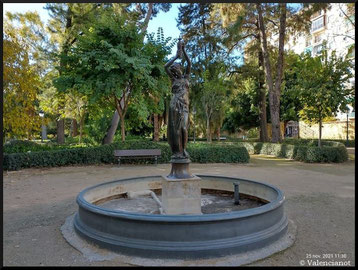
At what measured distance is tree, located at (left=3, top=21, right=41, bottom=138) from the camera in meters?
12.2

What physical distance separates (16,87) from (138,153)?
21.1ft

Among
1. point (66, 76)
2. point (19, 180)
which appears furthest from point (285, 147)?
point (19, 180)

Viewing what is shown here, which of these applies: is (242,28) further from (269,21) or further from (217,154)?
(217,154)

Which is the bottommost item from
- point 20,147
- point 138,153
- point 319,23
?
point 138,153

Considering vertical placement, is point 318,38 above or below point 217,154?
above

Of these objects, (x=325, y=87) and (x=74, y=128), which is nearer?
(x=325, y=87)

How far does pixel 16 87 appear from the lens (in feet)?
41.3

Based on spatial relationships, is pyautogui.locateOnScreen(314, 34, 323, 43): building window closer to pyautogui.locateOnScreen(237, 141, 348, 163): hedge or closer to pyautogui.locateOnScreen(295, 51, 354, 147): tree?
pyautogui.locateOnScreen(295, 51, 354, 147): tree

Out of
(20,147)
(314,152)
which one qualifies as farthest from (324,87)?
(20,147)

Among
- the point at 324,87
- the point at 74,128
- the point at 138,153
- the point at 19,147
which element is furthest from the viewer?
the point at 74,128

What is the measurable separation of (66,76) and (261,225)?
1286 cm

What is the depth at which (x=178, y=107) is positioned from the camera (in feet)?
16.9

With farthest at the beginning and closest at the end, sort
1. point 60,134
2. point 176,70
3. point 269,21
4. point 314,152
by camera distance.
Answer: point 60,134 < point 269,21 < point 314,152 < point 176,70

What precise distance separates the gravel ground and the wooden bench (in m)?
1.77
